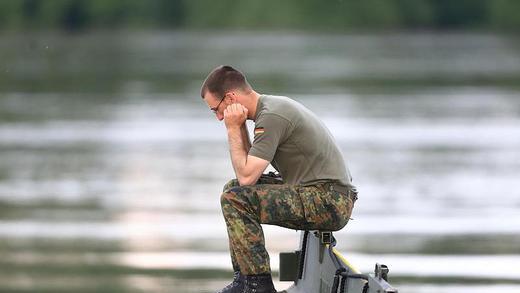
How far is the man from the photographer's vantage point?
7.36 metres

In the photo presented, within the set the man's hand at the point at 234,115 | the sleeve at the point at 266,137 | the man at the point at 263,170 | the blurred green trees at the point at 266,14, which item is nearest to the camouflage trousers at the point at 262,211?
the man at the point at 263,170

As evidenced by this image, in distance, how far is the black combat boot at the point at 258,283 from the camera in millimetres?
7469

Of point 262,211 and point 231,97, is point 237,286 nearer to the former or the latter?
point 262,211

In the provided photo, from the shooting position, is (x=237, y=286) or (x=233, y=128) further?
(x=237, y=286)

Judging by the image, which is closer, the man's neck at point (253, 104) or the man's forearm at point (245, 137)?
the man's neck at point (253, 104)

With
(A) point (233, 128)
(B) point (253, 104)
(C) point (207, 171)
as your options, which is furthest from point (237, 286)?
(C) point (207, 171)

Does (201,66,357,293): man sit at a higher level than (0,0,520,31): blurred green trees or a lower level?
lower

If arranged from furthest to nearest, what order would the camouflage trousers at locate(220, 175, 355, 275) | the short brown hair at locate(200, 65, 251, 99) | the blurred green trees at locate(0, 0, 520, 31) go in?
1. the blurred green trees at locate(0, 0, 520, 31)
2. the camouflage trousers at locate(220, 175, 355, 275)
3. the short brown hair at locate(200, 65, 251, 99)

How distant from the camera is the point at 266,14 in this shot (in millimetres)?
72812

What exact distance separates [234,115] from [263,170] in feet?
1.05

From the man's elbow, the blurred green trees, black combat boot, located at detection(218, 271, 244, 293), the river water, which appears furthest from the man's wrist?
the blurred green trees

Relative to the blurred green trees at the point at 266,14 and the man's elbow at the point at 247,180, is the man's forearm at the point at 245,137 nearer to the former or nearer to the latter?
the man's elbow at the point at 247,180

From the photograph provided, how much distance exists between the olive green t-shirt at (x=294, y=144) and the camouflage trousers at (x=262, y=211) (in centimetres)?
12

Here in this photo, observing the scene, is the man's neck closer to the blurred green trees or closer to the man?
the man
